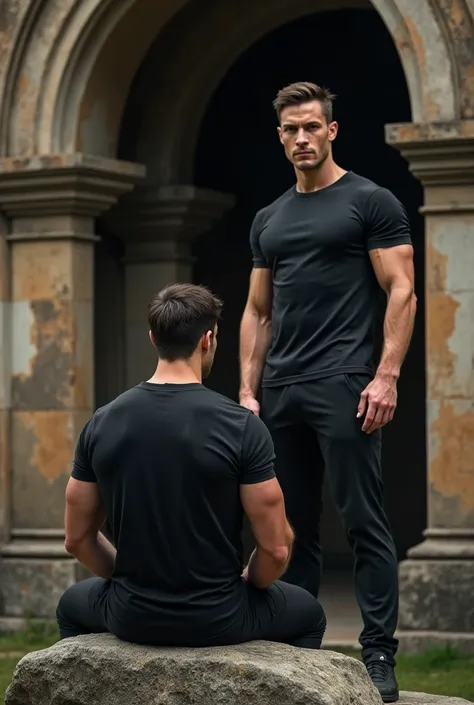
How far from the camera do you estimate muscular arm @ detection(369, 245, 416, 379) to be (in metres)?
5.36

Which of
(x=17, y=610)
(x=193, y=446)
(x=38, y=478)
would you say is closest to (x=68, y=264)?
(x=38, y=478)

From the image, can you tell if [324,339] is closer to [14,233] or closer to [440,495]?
[440,495]

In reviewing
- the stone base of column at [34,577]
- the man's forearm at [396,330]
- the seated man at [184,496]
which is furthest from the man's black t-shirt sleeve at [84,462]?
the stone base of column at [34,577]

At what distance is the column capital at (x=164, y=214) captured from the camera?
10.0 meters

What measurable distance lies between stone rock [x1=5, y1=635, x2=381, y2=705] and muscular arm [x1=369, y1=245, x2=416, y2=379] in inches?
47.9

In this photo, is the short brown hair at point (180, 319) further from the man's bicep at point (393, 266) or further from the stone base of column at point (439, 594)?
the stone base of column at point (439, 594)

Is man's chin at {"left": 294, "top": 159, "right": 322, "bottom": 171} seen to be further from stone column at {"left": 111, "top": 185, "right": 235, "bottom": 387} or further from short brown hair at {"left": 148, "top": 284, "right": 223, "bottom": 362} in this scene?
stone column at {"left": 111, "top": 185, "right": 235, "bottom": 387}

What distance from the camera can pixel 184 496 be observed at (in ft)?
13.9

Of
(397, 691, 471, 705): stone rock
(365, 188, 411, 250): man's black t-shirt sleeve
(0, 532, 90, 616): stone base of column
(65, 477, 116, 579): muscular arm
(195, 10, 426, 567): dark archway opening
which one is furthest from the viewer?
(195, 10, 426, 567): dark archway opening

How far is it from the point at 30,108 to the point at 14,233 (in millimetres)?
663

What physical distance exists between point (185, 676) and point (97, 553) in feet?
1.55

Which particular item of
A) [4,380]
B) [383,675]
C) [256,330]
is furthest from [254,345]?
[4,380]

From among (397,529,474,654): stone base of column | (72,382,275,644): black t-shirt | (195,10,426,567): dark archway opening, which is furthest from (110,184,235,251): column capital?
(72,382,275,644): black t-shirt

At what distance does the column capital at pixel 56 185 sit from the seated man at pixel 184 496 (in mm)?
4534
